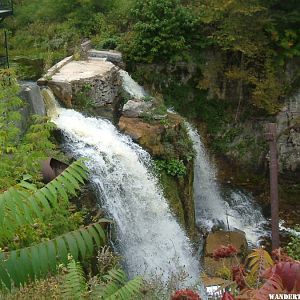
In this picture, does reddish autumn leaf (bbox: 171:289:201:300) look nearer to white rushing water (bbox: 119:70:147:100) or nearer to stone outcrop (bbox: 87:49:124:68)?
white rushing water (bbox: 119:70:147:100)

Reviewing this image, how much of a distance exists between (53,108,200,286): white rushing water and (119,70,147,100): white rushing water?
275 cm

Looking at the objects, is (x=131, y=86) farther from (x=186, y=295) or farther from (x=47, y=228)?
(x=186, y=295)

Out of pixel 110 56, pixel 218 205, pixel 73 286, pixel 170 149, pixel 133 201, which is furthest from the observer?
pixel 110 56

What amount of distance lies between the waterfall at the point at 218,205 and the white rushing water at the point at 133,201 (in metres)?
2.40

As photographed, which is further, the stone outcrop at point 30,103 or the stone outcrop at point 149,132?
the stone outcrop at point 149,132

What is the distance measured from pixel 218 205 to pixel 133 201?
3.96m

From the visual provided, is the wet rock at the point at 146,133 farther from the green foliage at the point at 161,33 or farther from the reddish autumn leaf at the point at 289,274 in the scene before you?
the reddish autumn leaf at the point at 289,274

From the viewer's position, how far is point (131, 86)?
41.8 feet

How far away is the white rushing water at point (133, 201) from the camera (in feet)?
28.0

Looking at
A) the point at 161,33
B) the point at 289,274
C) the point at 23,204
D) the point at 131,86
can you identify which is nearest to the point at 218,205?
the point at 131,86

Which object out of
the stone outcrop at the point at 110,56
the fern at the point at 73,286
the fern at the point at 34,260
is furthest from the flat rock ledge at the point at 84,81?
the fern at the point at 34,260

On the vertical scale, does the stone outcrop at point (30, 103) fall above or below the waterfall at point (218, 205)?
above

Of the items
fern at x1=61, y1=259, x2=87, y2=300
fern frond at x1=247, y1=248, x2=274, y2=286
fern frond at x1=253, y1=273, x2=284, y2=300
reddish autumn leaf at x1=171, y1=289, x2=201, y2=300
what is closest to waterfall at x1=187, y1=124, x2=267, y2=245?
fern at x1=61, y1=259, x2=87, y2=300

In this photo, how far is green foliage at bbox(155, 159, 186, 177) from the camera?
9.66 metres
